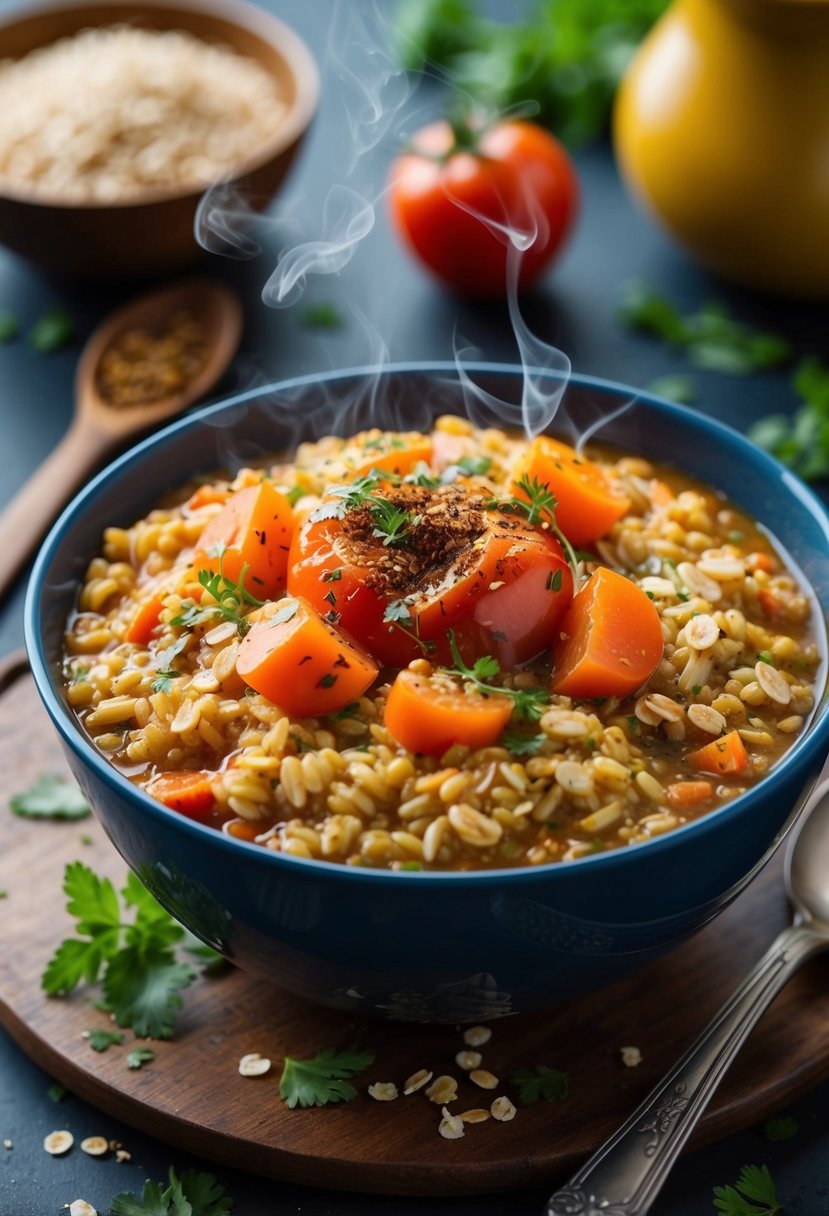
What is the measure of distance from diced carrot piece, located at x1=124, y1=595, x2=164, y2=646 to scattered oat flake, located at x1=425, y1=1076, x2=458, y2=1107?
4.51 feet

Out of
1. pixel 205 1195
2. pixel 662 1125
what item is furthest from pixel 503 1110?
pixel 205 1195

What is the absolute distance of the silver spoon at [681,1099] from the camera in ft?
10.5

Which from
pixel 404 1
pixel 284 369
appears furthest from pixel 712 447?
pixel 404 1

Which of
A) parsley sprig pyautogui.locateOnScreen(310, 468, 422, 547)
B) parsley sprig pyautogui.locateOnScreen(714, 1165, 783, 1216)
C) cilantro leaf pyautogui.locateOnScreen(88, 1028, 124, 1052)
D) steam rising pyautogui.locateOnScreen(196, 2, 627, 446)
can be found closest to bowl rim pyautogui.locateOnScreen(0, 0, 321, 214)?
steam rising pyautogui.locateOnScreen(196, 2, 627, 446)

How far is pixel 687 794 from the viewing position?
3.30m

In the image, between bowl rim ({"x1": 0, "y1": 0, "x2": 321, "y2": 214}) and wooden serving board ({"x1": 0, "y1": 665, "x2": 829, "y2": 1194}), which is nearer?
wooden serving board ({"x1": 0, "y1": 665, "x2": 829, "y2": 1194})

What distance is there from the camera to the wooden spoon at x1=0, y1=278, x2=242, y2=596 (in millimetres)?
5578

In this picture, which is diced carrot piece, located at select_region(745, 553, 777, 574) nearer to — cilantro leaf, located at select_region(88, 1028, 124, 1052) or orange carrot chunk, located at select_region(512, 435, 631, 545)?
orange carrot chunk, located at select_region(512, 435, 631, 545)

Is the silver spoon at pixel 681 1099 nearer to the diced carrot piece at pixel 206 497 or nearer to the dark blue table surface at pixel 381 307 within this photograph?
the diced carrot piece at pixel 206 497

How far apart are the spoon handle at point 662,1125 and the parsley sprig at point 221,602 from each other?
1.52 meters

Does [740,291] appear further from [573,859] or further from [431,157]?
[573,859]

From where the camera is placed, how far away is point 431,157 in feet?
22.1

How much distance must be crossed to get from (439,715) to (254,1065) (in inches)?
44.0

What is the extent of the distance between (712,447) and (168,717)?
1.93 m
